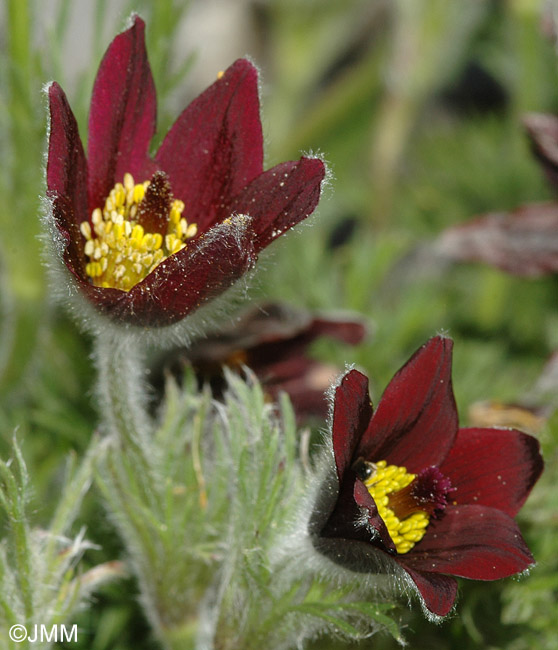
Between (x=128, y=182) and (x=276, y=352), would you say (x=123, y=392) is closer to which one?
(x=128, y=182)

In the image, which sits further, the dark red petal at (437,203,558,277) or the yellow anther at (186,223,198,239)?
the dark red petal at (437,203,558,277)

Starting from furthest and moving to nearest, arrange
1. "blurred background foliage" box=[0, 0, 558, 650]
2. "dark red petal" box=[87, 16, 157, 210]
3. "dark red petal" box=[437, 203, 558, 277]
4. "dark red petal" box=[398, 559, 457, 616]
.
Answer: "dark red petal" box=[437, 203, 558, 277] → "blurred background foliage" box=[0, 0, 558, 650] → "dark red petal" box=[87, 16, 157, 210] → "dark red petal" box=[398, 559, 457, 616]

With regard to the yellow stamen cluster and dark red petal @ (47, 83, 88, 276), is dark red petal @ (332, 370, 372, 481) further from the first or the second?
dark red petal @ (47, 83, 88, 276)

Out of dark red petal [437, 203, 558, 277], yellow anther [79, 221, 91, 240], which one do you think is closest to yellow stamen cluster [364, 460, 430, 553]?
yellow anther [79, 221, 91, 240]

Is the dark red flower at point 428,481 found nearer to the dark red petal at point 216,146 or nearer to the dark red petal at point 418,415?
the dark red petal at point 418,415

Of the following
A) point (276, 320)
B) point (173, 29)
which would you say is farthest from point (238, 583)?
point (173, 29)

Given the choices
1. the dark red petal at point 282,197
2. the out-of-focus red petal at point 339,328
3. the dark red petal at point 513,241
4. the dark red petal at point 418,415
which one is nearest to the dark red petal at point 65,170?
the dark red petal at point 282,197
